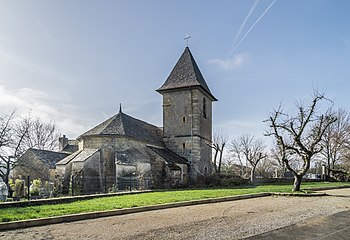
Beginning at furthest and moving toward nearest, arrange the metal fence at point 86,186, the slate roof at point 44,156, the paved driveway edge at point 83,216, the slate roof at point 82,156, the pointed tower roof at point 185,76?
the pointed tower roof at point 185,76 < the slate roof at point 44,156 < the slate roof at point 82,156 < the metal fence at point 86,186 < the paved driveway edge at point 83,216

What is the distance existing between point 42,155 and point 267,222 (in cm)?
2749

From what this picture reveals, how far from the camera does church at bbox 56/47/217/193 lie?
24.7 metres

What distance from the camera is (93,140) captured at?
26766mm

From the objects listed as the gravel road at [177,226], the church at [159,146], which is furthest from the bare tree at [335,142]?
the gravel road at [177,226]

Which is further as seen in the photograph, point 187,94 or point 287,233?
point 187,94

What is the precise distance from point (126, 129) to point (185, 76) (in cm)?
930

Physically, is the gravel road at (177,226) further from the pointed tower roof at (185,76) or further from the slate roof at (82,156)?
the pointed tower roof at (185,76)

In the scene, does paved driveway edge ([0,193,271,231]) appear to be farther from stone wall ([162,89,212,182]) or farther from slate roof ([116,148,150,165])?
stone wall ([162,89,212,182])

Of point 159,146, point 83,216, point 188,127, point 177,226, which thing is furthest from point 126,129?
point 177,226

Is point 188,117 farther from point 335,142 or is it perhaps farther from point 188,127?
point 335,142

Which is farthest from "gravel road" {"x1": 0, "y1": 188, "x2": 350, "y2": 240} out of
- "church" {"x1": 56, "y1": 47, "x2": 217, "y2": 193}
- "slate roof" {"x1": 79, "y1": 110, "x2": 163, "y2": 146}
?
"slate roof" {"x1": 79, "y1": 110, "x2": 163, "y2": 146}

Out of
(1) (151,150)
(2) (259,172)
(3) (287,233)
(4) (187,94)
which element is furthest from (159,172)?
(2) (259,172)

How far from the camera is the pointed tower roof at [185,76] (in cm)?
3234

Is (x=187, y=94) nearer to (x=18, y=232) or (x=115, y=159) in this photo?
(x=115, y=159)
